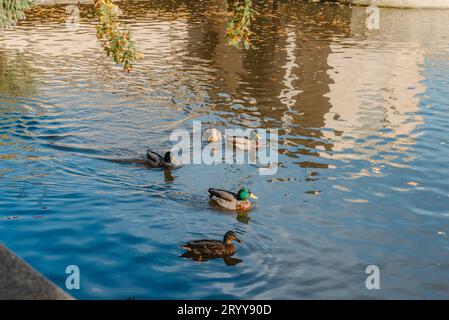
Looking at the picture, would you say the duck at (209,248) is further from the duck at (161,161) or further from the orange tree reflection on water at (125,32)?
the duck at (161,161)

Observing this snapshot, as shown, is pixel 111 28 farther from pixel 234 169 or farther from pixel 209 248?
pixel 234 169

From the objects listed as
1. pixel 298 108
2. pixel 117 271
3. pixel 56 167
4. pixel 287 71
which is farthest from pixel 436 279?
pixel 287 71

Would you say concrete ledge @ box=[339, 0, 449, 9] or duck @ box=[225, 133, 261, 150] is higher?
concrete ledge @ box=[339, 0, 449, 9]

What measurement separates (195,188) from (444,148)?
28.0 ft

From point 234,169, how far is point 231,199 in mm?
3142

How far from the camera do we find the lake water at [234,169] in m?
12.0

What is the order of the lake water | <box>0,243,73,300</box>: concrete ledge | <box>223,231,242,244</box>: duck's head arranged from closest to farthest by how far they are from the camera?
<box>0,243,73,300</box>: concrete ledge → the lake water → <box>223,231,242,244</box>: duck's head

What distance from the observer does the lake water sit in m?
12.0

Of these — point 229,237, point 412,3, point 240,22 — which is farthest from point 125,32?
point 412,3

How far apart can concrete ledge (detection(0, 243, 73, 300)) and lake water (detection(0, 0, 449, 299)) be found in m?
5.33

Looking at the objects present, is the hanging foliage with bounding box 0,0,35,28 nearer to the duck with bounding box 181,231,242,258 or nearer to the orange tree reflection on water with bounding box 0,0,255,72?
the orange tree reflection on water with bounding box 0,0,255,72

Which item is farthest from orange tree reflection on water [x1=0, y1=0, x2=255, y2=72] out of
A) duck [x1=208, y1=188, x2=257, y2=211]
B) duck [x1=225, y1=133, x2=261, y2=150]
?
duck [x1=225, y1=133, x2=261, y2=150]

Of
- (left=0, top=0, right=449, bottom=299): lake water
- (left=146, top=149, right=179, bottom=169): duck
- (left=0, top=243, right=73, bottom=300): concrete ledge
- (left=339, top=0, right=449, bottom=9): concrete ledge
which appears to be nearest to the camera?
(left=0, top=243, right=73, bottom=300): concrete ledge
